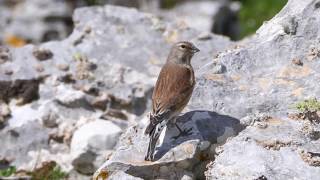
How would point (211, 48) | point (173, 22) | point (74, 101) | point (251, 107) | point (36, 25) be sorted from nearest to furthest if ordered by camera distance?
point (251, 107) < point (74, 101) < point (211, 48) < point (173, 22) < point (36, 25)

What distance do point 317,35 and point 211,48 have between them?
249 cm

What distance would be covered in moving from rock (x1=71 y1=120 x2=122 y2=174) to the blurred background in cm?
551

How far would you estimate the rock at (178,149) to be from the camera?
6219mm

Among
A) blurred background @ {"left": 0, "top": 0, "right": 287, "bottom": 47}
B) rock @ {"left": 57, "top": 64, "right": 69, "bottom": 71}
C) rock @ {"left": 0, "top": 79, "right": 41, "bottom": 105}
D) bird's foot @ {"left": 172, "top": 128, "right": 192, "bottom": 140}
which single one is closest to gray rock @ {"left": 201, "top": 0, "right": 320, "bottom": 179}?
bird's foot @ {"left": 172, "top": 128, "right": 192, "bottom": 140}

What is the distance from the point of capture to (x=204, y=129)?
6570 mm

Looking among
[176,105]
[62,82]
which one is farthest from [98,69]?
[176,105]

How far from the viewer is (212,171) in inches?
231

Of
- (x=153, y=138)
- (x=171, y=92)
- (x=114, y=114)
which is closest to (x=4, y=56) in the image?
(x=114, y=114)

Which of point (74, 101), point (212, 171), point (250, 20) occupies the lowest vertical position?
point (250, 20)

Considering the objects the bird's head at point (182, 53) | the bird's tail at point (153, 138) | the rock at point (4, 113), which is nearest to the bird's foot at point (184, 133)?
the bird's tail at point (153, 138)

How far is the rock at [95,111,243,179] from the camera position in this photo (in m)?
6.22

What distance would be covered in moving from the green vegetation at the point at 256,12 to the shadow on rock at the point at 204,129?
926 cm

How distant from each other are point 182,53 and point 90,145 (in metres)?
1.29

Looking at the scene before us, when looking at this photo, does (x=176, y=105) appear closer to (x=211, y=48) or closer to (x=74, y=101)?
(x=74, y=101)
